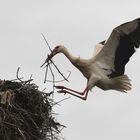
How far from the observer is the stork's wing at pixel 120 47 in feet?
60.8

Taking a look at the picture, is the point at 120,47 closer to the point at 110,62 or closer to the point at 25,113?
the point at 110,62

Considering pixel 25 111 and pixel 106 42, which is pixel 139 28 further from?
pixel 25 111

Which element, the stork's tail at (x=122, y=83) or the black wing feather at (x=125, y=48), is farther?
the stork's tail at (x=122, y=83)

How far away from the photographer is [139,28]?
18516mm

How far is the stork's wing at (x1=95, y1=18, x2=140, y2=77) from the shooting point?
18547 mm

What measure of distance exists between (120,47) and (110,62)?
268mm

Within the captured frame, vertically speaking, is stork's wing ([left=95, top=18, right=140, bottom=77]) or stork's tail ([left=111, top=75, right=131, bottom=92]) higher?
stork's wing ([left=95, top=18, right=140, bottom=77])

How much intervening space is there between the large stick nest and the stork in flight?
0.38 meters

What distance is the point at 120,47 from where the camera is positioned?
61.5ft

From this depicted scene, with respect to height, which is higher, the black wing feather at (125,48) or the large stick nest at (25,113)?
the black wing feather at (125,48)

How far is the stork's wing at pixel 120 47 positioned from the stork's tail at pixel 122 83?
0.08m

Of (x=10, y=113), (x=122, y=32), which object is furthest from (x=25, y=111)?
(x=122, y=32)

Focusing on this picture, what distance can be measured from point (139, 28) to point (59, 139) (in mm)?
1567

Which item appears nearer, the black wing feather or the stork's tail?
the black wing feather
